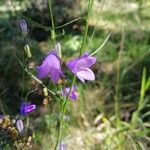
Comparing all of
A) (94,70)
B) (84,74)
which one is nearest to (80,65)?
(84,74)

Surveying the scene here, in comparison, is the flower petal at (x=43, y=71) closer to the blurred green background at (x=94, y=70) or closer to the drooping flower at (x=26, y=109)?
the drooping flower at (x=26, y=109)

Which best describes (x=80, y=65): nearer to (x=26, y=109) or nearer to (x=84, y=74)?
(x=84, y=74)

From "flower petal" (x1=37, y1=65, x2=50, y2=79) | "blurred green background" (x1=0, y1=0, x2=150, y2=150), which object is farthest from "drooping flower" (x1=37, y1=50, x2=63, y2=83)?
"blurred green background" (x1=0, y1=0, x2=150, y2=150)

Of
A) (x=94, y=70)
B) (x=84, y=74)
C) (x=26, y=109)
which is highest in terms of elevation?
(x=84, y=74)

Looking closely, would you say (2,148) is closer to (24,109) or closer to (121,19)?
(24,109)

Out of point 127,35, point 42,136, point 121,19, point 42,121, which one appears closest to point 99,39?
point 127,35

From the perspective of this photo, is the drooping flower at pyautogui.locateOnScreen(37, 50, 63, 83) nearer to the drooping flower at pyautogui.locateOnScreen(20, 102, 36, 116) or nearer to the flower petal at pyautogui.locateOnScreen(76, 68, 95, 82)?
the flower petal at pyautogui.locateOnScreen(76, 68, 95, 82)
